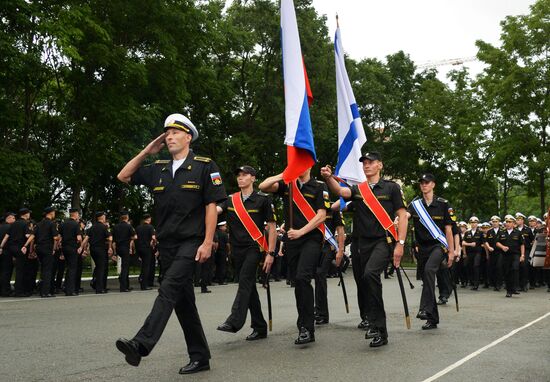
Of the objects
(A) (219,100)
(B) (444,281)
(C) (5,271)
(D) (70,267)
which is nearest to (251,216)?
(B) (444,281)

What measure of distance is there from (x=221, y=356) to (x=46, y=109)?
25.9m

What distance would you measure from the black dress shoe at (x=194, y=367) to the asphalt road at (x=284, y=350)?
0.08 meters

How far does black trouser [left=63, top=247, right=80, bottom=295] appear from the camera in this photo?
17.2 metres

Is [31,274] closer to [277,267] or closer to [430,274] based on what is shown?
[277,267]

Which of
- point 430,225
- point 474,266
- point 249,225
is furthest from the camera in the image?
point 474,266

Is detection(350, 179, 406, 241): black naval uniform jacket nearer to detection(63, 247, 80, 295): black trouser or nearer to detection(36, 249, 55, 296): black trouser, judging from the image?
detection(36, 249, 55, 296): black trouser

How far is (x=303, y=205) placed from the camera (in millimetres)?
8641

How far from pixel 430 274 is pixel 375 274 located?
2438 millimetres

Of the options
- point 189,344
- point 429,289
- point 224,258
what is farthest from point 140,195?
point 189,344

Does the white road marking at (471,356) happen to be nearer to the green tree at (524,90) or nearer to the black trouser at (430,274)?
the black trouser at (430,274)

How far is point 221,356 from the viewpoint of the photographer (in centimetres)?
753

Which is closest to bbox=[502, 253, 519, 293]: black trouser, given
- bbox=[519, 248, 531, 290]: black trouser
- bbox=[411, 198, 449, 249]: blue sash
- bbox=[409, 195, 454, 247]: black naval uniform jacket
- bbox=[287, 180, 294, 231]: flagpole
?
bbox=[519, 248, 531, 290]: black trouser

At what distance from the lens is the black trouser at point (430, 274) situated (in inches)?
395

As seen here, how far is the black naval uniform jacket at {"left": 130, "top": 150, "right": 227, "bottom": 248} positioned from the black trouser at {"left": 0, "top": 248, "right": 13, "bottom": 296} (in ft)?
39.1
